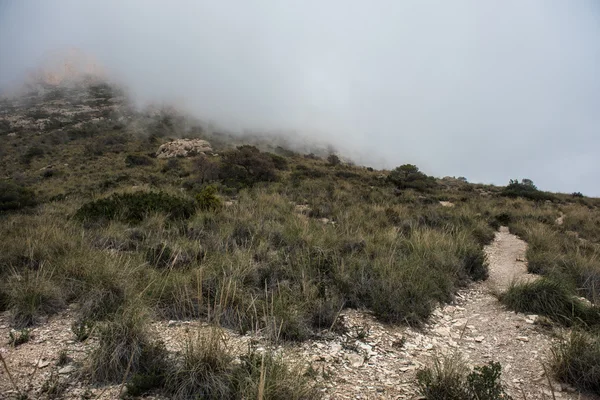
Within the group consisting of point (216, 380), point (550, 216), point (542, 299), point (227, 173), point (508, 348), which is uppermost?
point (550, 216)

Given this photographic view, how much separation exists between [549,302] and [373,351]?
320 cm

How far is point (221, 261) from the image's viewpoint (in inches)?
211

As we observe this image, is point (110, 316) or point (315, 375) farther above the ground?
point (315, 375)

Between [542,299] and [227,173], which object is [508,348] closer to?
[542,299]

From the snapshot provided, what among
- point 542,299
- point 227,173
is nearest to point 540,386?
point 542,299

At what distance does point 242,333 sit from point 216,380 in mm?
1107

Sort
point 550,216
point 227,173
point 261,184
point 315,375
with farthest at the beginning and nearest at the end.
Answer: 1. point 227,173
2. point 261,184
3. point 550,216
4. point 315,375

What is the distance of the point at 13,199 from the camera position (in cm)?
1302

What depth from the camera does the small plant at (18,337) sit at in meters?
3.35

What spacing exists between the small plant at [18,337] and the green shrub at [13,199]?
38.2ft

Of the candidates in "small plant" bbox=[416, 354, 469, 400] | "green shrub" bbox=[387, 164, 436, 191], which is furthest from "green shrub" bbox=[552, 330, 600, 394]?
"green shrub" bbox=[387, 164, 436, 191]

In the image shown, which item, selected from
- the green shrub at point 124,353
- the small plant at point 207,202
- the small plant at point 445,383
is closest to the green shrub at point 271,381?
the green shrub at point 124,353

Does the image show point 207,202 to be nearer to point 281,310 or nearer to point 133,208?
point 133,208

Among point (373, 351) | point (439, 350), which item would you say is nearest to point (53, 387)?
point (373, 351)
